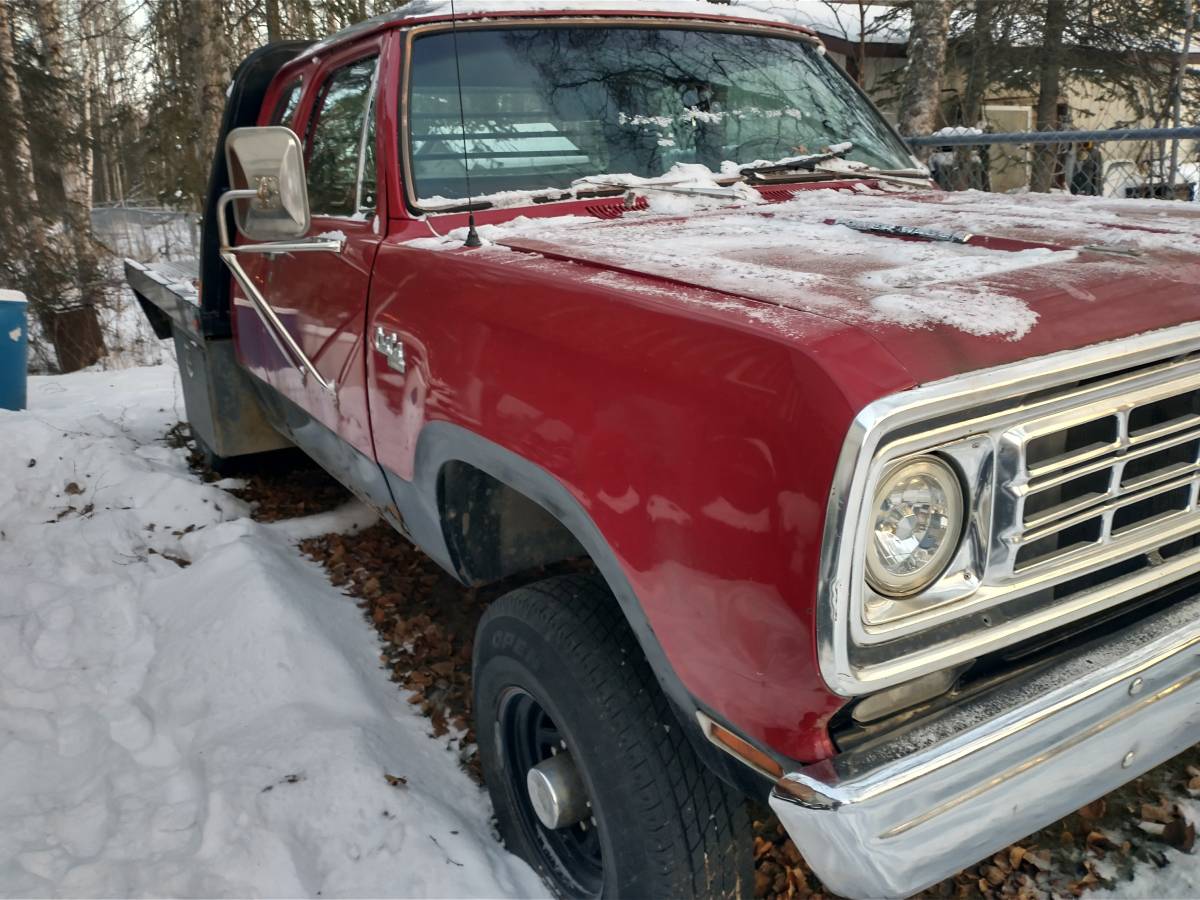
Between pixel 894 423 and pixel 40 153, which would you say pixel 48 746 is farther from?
pixel 40 153

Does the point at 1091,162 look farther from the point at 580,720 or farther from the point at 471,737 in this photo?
the point at 580,720

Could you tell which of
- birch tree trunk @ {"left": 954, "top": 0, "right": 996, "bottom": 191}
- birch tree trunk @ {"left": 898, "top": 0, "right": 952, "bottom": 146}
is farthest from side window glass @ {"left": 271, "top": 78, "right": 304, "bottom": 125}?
birch tree trunk @ {"left": 954, "top": 0, "right": 996, "bottom": 191}

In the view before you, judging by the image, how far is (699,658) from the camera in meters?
1.59

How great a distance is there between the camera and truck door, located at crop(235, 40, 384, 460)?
276 centimetres

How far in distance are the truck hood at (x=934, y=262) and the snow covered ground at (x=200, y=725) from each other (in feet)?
4.88

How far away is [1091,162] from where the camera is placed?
20.4 ft

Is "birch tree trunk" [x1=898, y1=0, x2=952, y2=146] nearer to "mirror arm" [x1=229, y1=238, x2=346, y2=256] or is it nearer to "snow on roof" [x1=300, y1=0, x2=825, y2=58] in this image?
"snow on roof" [x1=300, y1=0, x2=825, y2=58]

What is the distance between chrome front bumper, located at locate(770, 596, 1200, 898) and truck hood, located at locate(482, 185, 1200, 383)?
532mm

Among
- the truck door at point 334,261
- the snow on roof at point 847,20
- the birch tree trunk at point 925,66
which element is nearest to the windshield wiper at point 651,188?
the truck door at point 334,261

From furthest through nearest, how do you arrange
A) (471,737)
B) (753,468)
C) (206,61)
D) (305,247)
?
1. (206,61)
2. (471,737)
3. (305,247)
4. (753,468)

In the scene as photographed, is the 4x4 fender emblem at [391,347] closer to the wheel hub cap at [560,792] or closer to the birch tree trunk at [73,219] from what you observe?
the wheel hub cap at [560,792]

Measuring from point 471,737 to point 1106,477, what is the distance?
1.98 meters

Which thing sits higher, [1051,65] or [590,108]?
[1051,65]

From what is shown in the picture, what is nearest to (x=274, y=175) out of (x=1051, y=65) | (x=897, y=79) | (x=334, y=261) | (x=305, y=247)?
(x=305, y=247)
